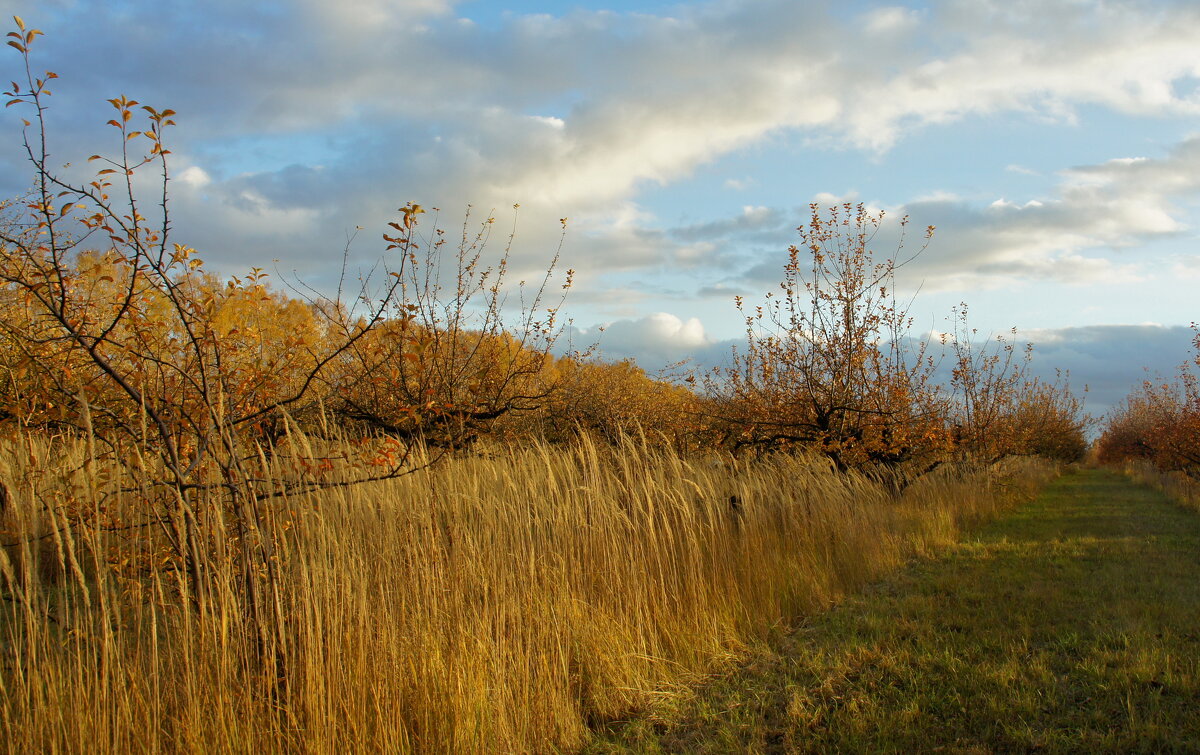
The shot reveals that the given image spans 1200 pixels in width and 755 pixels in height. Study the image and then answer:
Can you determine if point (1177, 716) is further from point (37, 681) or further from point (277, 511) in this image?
point (37, 681)

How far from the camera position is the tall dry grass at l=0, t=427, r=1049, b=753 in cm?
246

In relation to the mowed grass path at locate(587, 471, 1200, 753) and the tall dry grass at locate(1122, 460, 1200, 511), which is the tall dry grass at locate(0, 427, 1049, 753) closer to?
the mowed grass path at locate(587, 471, 1200, 753)

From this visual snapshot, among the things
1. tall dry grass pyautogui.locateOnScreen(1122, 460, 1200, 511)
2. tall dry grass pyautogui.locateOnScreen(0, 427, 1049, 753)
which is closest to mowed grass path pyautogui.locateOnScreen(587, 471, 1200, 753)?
tall dry grass pyautogui.locateOnScreen(0, 427, 1049, 753)

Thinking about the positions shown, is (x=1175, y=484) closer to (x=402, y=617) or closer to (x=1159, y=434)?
(x=1159, y=434)

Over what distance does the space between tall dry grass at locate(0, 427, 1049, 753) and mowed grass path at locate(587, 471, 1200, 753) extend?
0.40m

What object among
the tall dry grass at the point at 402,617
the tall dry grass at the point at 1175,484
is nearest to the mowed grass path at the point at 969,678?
the tall dry grass at the point at 402,617

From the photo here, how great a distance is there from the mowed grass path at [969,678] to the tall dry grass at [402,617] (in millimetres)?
401

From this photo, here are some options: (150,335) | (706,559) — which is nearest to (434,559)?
(150,335)

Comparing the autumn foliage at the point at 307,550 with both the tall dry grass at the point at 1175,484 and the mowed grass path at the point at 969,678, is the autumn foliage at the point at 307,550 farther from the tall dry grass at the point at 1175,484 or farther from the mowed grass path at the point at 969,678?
the tall dry grass at the point at 1175,484

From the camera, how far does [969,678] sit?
4.36 metres

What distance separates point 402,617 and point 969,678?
358 centimetres

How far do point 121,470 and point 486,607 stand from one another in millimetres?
1812

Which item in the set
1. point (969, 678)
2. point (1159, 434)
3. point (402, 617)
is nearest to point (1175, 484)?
point (1159, 434)

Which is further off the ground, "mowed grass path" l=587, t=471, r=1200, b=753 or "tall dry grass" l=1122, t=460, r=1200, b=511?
"mowed grass path" l=587, t=471, r=1200, b=753
